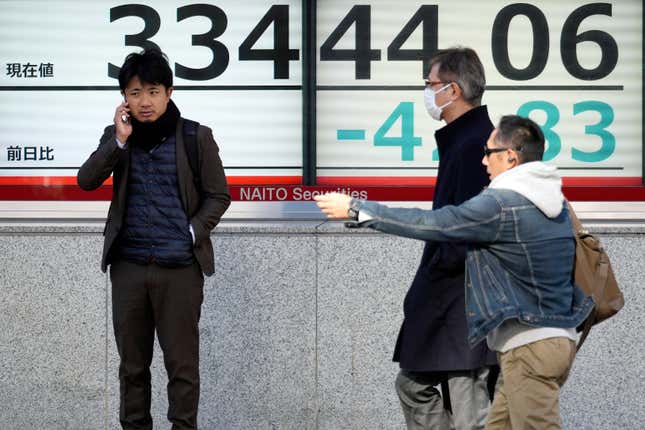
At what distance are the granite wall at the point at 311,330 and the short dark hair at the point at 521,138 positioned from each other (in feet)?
8.51

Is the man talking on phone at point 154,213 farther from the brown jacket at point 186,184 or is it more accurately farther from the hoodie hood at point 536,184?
the hoodie hood at point 536,184

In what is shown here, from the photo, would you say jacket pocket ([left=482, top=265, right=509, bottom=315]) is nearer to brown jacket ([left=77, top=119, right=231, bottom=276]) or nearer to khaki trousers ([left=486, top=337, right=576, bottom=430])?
khaki trousers ([left=486, top=337, right=576, bottom=430])

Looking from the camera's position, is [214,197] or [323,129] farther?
[323,129]

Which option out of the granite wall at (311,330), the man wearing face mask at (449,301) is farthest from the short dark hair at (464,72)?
the granite wall at (311,330)

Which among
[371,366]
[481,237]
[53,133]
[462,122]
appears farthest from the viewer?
[53,133]

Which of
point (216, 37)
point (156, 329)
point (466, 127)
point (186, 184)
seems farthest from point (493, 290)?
point (216, 37)

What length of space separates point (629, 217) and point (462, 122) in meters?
2.55

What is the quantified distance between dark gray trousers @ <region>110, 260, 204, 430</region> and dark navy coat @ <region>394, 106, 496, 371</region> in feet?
3.77

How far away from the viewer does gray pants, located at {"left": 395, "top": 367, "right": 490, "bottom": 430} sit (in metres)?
4.88

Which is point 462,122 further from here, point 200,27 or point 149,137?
point 200,27

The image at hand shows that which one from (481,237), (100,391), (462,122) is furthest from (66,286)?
(481,237)

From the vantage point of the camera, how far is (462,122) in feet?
16.3

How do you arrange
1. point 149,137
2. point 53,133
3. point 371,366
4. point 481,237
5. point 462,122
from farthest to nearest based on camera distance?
point 53,133, point 371,366, point 149,137, point 462,122, point 481,237

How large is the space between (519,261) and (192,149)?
6.19 ft
